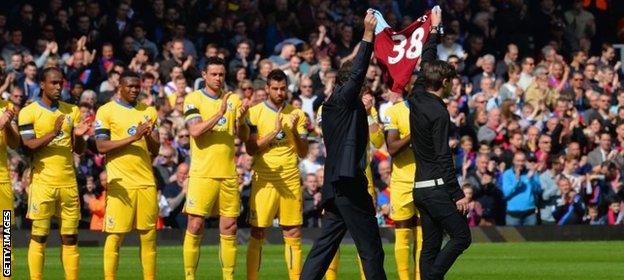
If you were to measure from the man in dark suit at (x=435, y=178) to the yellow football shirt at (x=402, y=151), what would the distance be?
9.06 ft

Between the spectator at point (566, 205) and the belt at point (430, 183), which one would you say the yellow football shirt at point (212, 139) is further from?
the spectator at point (566, 205)

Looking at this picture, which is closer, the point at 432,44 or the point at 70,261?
the point at 432,44

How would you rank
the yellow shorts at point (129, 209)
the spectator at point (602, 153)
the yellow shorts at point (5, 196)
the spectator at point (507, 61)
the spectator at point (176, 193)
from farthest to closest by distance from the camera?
the spectator at point (507, 61)
the spectator at point (602, 153)
the spectator at point (176, 193)
the yellow shorts at point (129, 209)
the yellow shorts at point (5, 196)

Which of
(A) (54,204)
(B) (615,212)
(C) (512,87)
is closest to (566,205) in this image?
(B) (615,212)

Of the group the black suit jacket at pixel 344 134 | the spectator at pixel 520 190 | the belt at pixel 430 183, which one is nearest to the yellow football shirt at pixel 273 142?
the black suit jacket at pixel 344 134

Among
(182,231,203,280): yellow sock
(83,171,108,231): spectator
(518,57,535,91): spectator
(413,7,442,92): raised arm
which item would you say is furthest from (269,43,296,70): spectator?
(413,7,442,92): raised arm

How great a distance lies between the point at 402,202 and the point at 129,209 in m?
3.12

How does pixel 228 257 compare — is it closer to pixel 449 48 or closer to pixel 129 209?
pixel 129 209

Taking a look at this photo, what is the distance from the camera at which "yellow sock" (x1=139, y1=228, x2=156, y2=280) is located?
18.1m

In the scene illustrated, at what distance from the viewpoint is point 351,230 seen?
15461mm

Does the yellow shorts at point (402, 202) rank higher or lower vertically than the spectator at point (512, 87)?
lower

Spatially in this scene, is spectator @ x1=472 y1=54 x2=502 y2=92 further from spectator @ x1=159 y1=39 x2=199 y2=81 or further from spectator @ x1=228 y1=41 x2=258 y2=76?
spectator @ x1=159 y1=39 x2=199 y2=81

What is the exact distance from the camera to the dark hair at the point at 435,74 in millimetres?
15719

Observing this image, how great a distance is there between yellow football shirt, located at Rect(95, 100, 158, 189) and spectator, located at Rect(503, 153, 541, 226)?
12.5 meters
